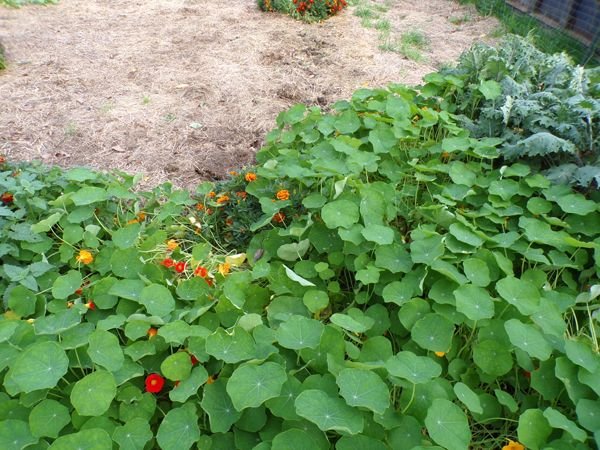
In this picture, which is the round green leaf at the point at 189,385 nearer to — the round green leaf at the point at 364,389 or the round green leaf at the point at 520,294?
the round green leaf at the point at 364,389

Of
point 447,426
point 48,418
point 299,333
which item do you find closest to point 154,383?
point 48,418

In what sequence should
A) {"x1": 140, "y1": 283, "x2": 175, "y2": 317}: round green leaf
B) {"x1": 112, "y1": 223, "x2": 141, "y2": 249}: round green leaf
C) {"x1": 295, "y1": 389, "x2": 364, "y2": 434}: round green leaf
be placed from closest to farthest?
{"x1": 295, "y1": 389, "x2": 364, "y2": 434}: round green leaf → {"x1": 140, "y1": 283, "x2": 175, "y2": 317}: round green leaf → {"x1": 112, "y1": 223, "x2": 141, "y2": 249}: round green leaf

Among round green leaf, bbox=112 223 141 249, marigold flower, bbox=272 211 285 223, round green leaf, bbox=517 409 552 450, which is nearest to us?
round green leaf, bbox=517 409 552 450

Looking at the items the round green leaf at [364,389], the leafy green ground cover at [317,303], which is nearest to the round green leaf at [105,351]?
the leafy green ground cover at [317,303]

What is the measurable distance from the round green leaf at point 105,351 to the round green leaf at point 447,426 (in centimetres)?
102

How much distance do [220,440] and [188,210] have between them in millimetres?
1598

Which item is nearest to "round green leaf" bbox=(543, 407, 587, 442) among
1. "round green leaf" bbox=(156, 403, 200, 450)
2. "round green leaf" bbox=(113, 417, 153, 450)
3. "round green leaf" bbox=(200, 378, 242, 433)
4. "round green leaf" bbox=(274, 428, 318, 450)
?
"round green leaf" bbox=(274, 428, 318, 450)

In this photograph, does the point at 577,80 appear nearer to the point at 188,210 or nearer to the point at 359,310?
the point at 359,310

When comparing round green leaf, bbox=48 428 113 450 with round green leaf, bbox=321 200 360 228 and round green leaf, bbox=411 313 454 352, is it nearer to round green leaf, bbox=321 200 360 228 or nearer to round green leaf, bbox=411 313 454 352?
round green leaf, bbox=411 313 454 352

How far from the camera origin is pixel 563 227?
2316 mm

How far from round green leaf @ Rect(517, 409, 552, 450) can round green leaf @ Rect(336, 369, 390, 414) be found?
1.45 feet

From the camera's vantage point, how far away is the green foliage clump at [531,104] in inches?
98.1

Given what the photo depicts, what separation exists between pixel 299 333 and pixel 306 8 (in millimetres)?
5163

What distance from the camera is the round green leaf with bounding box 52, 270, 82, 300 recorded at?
1.98 m
